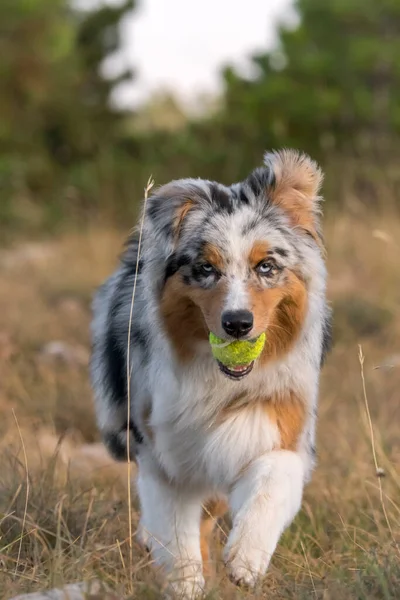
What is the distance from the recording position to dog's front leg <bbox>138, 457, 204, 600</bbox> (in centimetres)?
412

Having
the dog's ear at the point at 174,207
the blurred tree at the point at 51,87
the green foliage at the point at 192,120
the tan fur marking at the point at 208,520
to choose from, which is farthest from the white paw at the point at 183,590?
the blurred tree at the point at 51,87

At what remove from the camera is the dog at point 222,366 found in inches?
149

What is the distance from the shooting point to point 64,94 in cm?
1745

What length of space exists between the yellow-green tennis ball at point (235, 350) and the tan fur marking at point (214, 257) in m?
0.28

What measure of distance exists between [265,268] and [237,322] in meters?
0.36

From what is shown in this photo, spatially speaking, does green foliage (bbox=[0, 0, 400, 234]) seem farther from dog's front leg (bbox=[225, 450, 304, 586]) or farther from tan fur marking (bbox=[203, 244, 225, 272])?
dog's front leg (bbox=[225, 450, 304, 586])

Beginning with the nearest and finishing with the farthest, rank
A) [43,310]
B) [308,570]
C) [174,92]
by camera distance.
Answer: [308,570], [43,310], [174,92]

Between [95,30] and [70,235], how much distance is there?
5.83 m

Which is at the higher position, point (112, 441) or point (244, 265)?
point (244, 265)

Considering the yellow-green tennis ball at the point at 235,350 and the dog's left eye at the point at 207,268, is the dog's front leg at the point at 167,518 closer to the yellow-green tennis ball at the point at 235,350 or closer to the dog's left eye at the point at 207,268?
the yellow-green tennis ball at the point at 235,350

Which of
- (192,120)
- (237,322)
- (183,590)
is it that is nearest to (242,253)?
(237,322)

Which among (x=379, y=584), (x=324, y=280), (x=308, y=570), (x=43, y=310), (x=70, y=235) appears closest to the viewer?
(x=379, y=584)

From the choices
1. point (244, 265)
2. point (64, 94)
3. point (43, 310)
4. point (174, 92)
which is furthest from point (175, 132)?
point (244, 265)

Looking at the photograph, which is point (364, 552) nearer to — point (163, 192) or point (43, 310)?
point (163, 192)
